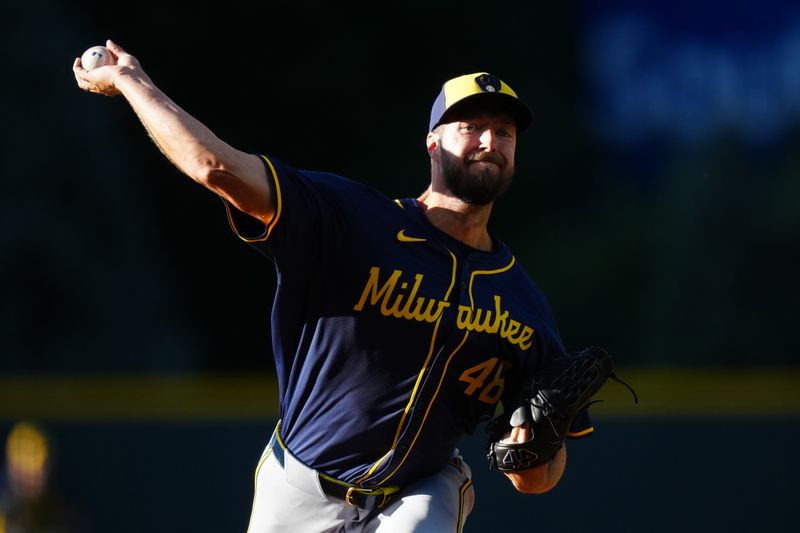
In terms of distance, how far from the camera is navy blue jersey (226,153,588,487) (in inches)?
132

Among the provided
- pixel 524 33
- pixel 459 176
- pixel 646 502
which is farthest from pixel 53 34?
pixel 459 176

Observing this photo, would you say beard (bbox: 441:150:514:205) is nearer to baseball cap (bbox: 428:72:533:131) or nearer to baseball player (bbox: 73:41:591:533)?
baseball player (bbox: 73:41:591:533)

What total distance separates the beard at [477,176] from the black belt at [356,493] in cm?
82

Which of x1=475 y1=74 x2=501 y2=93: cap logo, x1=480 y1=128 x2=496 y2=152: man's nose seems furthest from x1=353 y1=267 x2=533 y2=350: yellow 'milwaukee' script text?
x1=475 y1=74 x2=501 y2=93: cap logo

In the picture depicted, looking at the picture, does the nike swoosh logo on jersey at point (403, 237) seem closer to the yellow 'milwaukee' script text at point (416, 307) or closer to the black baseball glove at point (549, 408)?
the yellow 'milwaukee' script text at point (416, 307)

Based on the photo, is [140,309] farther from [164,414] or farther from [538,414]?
[538,414]

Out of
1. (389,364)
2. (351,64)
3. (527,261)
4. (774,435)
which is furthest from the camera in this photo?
(351,64)

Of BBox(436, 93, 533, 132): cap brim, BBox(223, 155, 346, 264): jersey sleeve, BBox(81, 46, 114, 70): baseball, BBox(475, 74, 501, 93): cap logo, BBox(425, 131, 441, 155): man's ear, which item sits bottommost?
BBox(223, 155, 346, 264): jersey sleeve

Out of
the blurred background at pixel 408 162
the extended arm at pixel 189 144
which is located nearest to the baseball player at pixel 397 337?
the extended arm at pixel 189 144

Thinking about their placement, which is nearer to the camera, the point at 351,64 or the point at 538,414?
the point at 538,414

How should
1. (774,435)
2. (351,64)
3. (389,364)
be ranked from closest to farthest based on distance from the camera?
(389,364) → (774,435) → (351,64)

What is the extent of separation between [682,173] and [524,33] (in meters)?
2.16

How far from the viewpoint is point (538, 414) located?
3.49 metres

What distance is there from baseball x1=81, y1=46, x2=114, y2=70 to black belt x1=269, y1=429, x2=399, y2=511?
1194 millimetres
